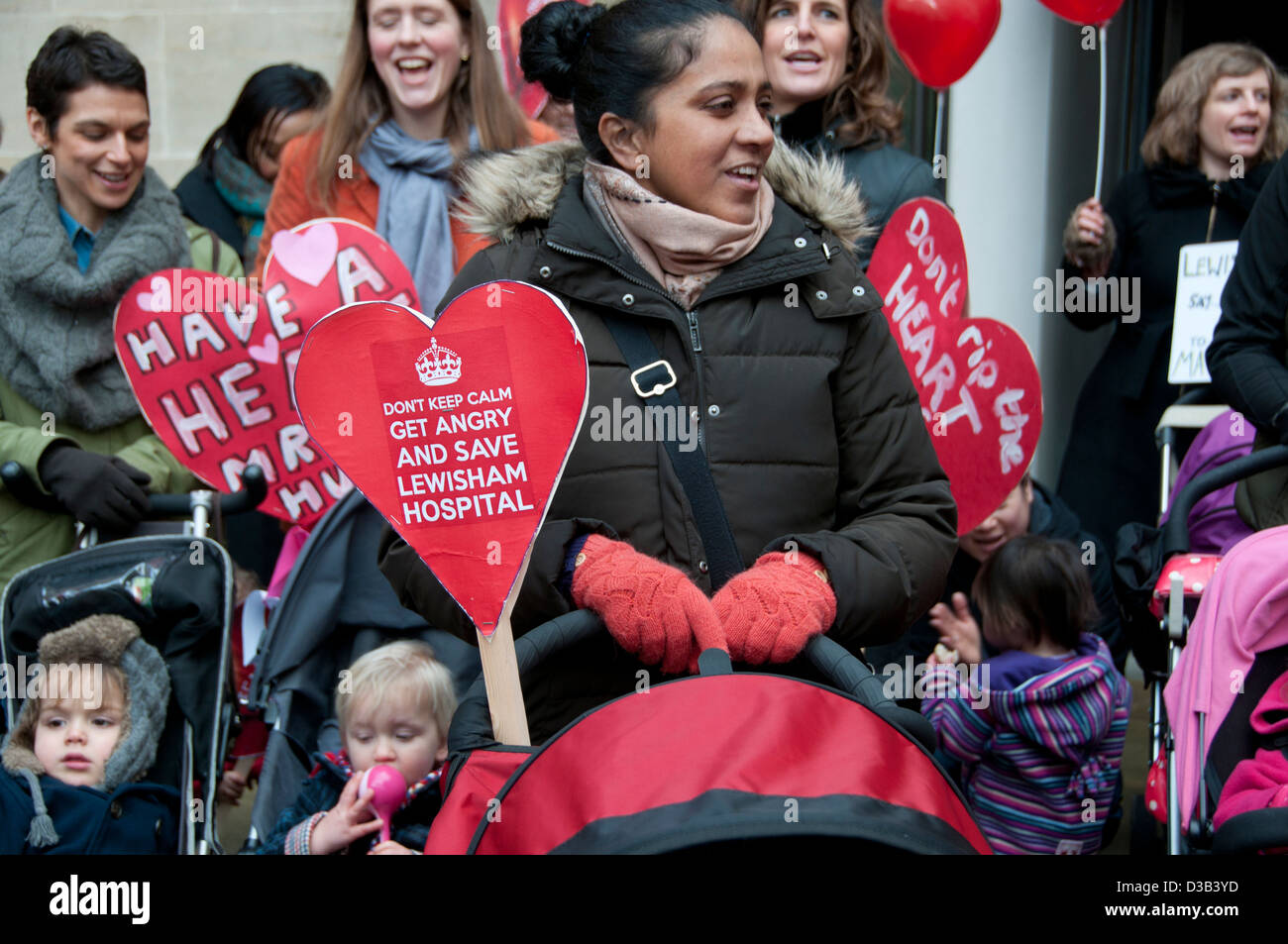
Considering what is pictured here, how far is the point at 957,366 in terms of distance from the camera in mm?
3434

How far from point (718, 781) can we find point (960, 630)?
7.61 feet

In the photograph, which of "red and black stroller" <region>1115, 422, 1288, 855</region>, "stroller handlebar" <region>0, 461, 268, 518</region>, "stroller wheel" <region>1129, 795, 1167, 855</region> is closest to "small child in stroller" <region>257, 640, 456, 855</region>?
"stroller handlebar" <region>0, 461, 268, 518</region>

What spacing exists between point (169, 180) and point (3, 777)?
4.20 meters

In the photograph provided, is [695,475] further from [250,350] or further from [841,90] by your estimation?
[841,90]

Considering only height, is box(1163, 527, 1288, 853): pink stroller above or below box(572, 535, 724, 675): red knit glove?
below

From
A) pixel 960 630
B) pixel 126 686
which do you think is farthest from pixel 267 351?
pixel 960 630

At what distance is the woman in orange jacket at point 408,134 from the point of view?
3.69m

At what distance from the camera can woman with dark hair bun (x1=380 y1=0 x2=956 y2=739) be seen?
2.29 m

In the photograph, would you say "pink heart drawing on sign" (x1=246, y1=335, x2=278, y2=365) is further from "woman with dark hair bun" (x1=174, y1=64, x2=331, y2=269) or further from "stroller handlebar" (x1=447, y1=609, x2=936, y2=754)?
"stroller handlebar" (x1=447, y1=609, x2=936, y2=754)

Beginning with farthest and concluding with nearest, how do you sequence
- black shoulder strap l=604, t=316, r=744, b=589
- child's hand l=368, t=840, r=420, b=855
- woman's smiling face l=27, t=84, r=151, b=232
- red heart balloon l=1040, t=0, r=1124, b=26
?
red heart balloon l=1040, t=0, r=1124, b=26 → woman's smiling face l=27, t=84, r=151, b=232 → child's hand l=368, t=840, r=420, b=855 → black shoulder strap l=604, t=316, r=744, b=589

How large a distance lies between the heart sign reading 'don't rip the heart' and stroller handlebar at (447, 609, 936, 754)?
0.19 feet
